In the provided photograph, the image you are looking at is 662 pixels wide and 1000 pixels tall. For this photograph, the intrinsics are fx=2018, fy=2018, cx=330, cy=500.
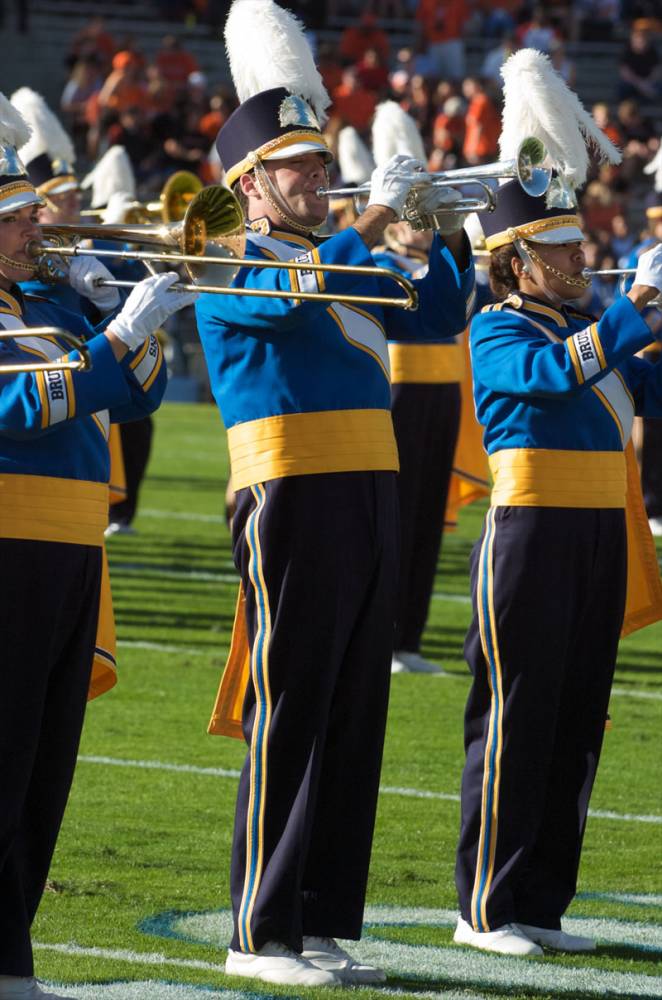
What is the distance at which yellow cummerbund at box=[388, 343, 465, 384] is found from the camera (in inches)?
343

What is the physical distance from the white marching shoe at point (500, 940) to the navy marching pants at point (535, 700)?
0.02 m

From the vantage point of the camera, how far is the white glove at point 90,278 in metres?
4.52

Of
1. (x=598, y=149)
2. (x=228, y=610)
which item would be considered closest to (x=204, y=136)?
(x=228, y=610)

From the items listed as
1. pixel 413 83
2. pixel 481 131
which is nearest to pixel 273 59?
pixel 481 131

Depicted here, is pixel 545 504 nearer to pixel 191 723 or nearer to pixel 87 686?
pixel 87 686

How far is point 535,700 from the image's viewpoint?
15.8 feet

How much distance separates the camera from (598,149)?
17.5ft

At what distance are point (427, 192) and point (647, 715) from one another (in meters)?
3.89

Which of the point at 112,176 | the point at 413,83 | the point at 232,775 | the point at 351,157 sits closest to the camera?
the point at 232,775

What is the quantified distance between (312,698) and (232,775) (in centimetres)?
244

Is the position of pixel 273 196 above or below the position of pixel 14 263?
above

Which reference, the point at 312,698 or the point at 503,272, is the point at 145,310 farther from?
the point at 503,272

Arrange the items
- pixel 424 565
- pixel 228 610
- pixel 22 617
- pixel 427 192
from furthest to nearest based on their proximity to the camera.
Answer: pixel 228 610, pixel 424 565, pixel 427 192, pixel 22 617

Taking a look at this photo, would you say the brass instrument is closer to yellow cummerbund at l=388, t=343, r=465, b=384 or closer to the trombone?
the trombone
